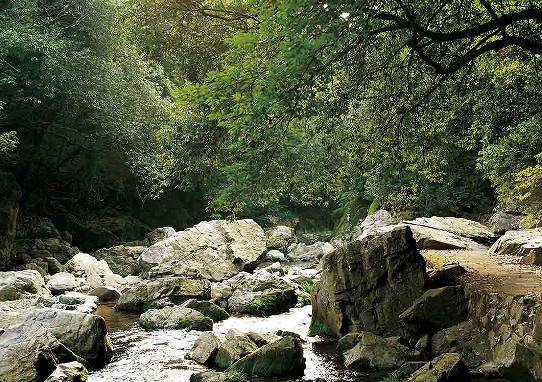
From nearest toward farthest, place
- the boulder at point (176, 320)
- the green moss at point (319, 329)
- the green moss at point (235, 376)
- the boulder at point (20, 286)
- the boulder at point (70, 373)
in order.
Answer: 1. the boulder at point (70, 373)
2. the green moss at point (235, 376)
3. the green moss at point (319, 329)
4. the boulder at point (176, 320)
5. the boulder at point (20, 286)

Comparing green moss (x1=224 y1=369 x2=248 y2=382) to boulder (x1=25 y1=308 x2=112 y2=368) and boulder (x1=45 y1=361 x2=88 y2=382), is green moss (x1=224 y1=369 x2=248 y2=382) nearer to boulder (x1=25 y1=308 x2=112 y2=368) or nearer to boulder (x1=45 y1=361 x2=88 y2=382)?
boulder (x1=45 y1=361 x2=88 y2=382)

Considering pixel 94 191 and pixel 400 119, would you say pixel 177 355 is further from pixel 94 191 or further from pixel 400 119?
pixel 94 191

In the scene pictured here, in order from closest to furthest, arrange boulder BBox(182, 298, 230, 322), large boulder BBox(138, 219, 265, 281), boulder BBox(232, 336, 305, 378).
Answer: boulder BBox(232, 336, 305, 378)
boulder BBox(182, 298, 230, 322)
large boulder BBox(138, 219, 265, 281)

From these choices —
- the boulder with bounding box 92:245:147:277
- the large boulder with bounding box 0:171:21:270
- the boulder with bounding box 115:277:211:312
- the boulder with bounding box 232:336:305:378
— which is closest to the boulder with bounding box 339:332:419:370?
the boulder with bounding box 232:336:305:378

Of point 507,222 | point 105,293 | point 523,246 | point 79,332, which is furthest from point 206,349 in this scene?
point 507,222

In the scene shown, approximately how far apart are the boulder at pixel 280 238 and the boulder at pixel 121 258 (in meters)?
12.2

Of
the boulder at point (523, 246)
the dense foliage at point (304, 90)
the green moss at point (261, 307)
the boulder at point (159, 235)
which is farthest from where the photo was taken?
the boulder at point (159, 235)

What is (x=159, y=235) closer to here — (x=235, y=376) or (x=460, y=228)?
(x=460, y=228)

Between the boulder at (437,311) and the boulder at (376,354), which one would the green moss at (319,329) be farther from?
the boulder at (437,311)

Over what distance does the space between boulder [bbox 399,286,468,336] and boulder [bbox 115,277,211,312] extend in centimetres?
862

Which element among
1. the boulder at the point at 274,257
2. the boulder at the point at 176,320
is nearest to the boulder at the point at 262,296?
the boulder at the point at 176,320

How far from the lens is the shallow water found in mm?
9461

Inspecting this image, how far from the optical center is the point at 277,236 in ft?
122

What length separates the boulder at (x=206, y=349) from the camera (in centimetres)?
1039
